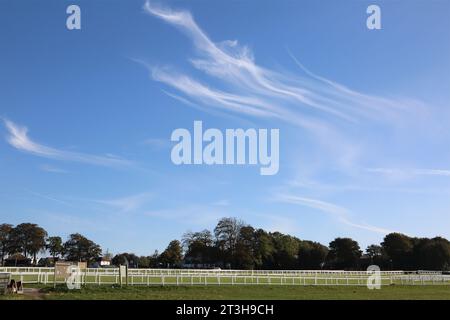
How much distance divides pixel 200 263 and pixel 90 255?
3478 centimetres

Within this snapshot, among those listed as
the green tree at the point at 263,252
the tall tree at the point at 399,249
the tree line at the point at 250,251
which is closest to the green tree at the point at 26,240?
the tree line at the point at 250,251

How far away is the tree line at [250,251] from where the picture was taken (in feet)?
362

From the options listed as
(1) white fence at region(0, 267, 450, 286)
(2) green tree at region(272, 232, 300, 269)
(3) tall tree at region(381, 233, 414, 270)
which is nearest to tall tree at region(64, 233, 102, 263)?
(2) green tree at region(272, 232, 300, 269)

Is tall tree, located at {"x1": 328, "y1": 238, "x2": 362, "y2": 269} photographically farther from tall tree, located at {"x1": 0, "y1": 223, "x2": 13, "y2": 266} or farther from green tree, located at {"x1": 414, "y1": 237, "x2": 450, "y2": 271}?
tall tree, located at {"x1": 0, "y1": 223, "x2": 13, "y2": 266}

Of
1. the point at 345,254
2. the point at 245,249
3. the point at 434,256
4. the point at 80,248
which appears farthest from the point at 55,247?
the point at 434,256

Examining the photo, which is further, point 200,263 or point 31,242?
point 31,242

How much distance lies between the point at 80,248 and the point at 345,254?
66662 mm

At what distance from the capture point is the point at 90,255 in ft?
445

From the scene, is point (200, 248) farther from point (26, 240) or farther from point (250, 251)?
point (26, 240)

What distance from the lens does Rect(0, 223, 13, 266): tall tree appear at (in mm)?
128875
